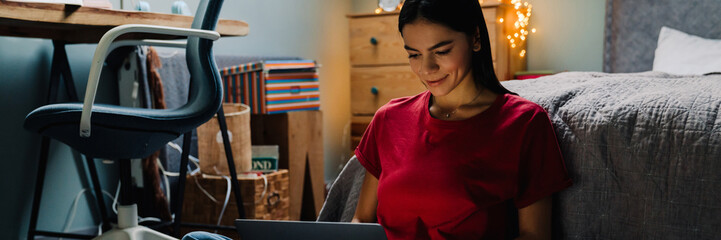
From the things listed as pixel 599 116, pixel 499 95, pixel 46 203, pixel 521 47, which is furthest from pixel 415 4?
pixel 521 47

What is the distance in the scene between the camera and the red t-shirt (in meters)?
0.98

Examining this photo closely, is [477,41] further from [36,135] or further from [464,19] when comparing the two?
[36,135]

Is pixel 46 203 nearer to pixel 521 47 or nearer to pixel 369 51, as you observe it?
pixel 369 51

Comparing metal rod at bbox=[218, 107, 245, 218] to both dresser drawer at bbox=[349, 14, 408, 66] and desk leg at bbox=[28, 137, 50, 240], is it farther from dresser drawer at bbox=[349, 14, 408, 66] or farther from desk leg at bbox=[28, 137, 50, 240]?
dresser drawer at bbox=[349, 14, 408, 66]

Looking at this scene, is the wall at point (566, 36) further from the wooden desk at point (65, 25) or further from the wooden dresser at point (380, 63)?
the wooden desk at point (65, 25)

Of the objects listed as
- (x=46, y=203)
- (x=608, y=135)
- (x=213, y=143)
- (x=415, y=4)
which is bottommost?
(x=46, y=203)

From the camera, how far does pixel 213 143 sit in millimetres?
2297

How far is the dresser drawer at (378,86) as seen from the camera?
3.27 meters

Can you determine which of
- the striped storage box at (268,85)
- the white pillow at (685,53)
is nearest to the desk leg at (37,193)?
the striped storage box at (268,85)

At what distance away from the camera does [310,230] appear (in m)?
0.93

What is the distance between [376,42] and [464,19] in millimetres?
2324

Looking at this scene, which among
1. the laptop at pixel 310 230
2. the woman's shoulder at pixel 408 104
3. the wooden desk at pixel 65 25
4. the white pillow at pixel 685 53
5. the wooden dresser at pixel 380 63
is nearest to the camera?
the laptop at pixel 310 230

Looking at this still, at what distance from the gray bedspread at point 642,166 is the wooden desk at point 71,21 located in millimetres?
1122

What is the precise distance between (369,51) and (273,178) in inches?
46.0
